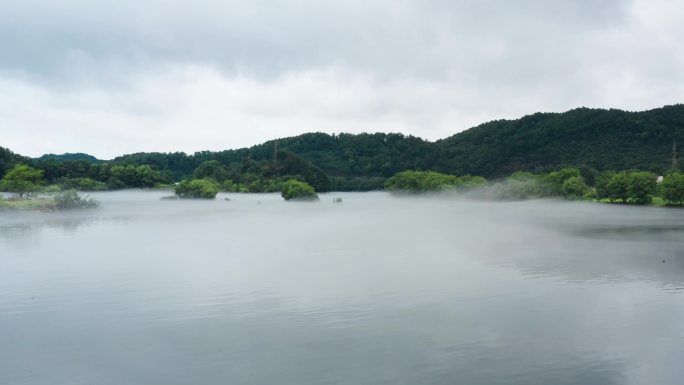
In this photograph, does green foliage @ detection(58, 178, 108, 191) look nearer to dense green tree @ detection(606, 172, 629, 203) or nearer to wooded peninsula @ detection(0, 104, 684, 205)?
wooded peninsula @ detection(0, 104, 684, 205)

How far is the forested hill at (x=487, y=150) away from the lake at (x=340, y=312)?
84295 millimetres

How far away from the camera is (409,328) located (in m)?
14.2

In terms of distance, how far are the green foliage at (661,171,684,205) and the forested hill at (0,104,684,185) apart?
46.9m

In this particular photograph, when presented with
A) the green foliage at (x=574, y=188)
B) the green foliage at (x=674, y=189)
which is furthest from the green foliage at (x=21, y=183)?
the green foliage at (x=674, y=189)

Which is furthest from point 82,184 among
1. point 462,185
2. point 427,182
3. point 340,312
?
point 340,312

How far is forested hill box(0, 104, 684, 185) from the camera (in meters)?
125

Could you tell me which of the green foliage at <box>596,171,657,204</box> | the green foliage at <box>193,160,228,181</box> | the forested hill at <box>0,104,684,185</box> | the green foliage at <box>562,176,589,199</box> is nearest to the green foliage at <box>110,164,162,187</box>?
the forested hill at <box>0,104,684,185</box>

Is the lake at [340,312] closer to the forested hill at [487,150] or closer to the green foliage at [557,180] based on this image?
the green foliage at [557,180]

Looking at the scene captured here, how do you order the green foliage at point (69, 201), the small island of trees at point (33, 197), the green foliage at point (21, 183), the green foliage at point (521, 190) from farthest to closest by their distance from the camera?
the green foliage at point (521, 190) → the green foliage at point (21, 183) → the green foliage at point (69, 201) → the small island of trees at point (33, 197)

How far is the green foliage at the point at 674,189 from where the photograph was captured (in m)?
67.4

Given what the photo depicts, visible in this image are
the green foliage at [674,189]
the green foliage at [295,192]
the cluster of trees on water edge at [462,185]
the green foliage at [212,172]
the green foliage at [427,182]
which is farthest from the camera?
the green foliage at [212,172]

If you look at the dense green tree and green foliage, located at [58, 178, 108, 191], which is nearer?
the dense green tree

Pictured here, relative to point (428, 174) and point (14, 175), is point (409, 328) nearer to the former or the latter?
point (14, 175)

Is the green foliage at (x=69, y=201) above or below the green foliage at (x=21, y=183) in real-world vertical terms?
below
